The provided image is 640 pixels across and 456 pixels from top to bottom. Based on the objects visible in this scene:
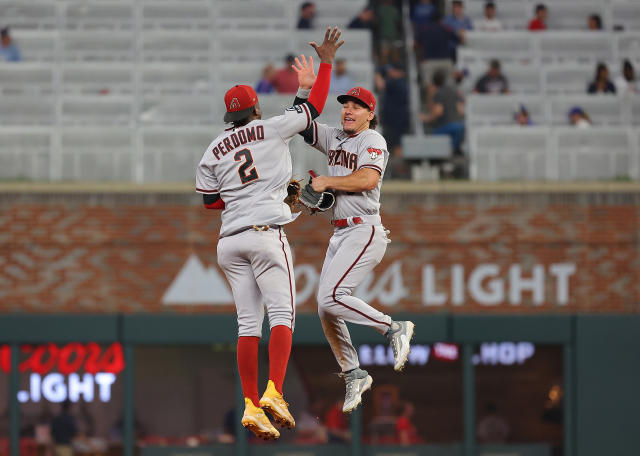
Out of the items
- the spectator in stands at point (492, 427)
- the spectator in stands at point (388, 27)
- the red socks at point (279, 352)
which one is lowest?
the spectator in stands at point (492, 427)

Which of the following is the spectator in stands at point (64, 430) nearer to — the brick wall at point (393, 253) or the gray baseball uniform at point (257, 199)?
the brick wall at point (393, 253)

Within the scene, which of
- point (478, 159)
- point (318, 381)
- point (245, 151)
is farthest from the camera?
point (318, 381)

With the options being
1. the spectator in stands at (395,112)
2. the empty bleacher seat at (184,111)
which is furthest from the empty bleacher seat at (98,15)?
the spectator in stands at (395,112)

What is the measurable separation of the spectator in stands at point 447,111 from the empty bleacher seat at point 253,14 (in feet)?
9.66

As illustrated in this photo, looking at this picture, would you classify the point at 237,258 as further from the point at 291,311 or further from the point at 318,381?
the point at 318,381

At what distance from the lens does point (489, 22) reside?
2005 centimetres

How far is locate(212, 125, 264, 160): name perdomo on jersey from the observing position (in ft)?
26.9

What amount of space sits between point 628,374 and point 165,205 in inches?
282

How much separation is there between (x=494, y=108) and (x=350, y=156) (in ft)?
31.6

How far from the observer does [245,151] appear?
8188mm

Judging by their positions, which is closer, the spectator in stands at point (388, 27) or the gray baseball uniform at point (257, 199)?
the gray baseball uniform at point (257, 199)

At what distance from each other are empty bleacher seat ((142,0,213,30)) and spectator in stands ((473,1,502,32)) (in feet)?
14.1

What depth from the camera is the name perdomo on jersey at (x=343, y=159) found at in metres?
8.55

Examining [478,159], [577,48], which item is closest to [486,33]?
[577,48]
